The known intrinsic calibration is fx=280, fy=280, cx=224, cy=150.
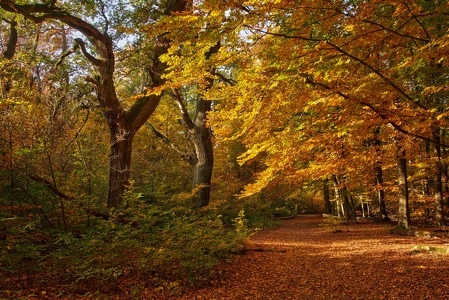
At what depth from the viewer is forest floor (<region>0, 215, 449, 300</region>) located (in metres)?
4.72

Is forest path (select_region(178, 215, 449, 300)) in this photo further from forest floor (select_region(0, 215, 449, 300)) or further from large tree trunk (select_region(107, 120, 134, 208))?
large tree trunk (select_region(107, 120, 134, 208))

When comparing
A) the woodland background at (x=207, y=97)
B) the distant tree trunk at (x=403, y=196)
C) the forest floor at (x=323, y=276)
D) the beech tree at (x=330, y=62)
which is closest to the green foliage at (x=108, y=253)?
the woodland background at (x=207, y=97)

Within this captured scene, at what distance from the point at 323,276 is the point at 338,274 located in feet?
1.09

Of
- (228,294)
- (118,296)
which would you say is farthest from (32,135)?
(228,294)

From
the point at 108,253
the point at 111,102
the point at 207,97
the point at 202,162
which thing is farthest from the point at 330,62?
the point at 202,162

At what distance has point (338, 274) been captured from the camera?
598 cm

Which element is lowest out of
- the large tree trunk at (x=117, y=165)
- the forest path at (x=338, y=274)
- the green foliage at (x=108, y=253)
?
the forest path at (x=338, y=274)

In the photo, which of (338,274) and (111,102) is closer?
(338,274)

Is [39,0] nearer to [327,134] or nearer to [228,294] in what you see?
[327,134]

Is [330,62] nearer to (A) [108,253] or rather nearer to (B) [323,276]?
(B) [323,276]

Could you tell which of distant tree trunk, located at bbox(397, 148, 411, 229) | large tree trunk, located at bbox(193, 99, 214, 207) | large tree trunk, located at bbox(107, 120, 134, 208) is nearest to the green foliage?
large tree trunk, located at bbox(107, 120, 134, 208)

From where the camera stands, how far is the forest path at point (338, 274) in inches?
191

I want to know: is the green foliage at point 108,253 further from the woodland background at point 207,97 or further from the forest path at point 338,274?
the forest path at point 338,274

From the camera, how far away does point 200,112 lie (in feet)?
38.1
